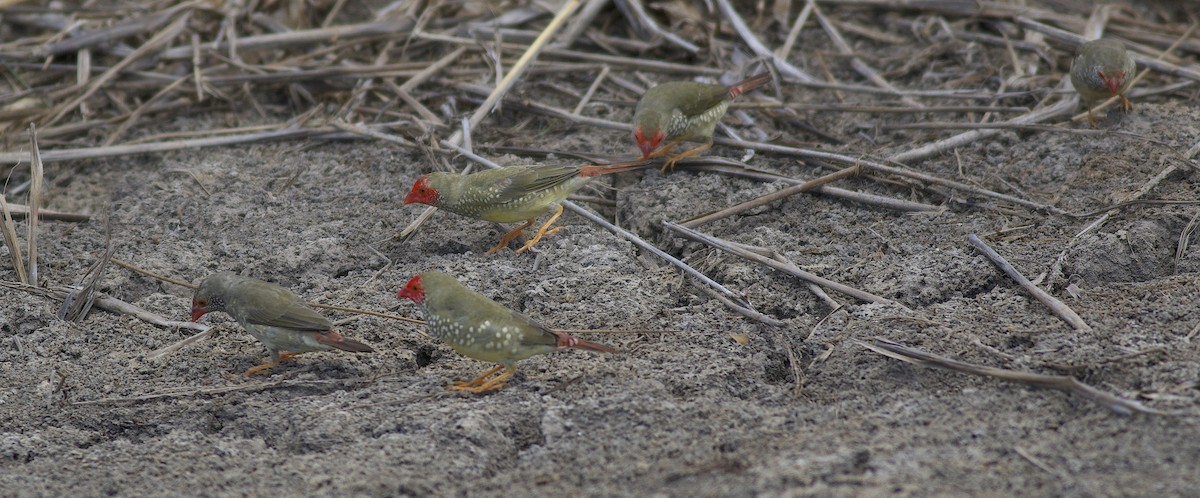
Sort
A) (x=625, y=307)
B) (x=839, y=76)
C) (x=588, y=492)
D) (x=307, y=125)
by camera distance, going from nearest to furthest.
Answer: (x=588, y=492) < (x=625, y=307) < (x=307, y=125) < (x=839, y=76)

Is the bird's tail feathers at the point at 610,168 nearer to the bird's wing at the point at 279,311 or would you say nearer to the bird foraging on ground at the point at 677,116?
the bird foraging on ground at the point at 677,116

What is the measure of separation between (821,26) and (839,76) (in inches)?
24.2

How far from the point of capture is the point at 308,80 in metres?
6.93

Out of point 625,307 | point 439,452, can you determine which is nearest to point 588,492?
point 439,452

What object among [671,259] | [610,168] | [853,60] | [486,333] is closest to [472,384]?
[486,333]

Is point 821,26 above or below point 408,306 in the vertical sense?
above

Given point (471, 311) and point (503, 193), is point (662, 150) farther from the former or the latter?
point (471, 311)

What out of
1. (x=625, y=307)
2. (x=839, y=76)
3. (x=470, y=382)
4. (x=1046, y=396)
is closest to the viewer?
(x=1046, y=396)

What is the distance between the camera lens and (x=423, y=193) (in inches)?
214

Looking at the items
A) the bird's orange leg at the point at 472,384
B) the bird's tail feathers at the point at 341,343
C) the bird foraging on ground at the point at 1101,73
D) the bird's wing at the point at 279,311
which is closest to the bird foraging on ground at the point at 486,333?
the bird's orange leg at the point at 472,384

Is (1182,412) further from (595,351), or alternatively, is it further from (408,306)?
(408,306)

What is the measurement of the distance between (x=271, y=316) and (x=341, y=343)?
0.34 metres

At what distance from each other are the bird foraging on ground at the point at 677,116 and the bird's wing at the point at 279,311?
2.13 metres

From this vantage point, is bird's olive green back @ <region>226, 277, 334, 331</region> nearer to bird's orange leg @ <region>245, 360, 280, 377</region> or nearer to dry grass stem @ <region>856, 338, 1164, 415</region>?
bird's orange leg @ <region>245, 360, 280, 377</region>
